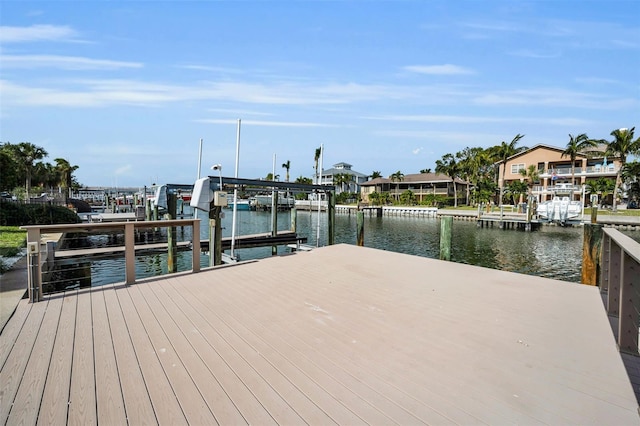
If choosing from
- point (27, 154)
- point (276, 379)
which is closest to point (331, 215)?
point (276, 379)

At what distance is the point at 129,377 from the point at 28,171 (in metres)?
36.8

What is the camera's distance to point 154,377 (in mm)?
→ 2279

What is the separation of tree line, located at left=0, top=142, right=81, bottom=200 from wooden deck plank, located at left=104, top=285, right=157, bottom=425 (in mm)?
18865

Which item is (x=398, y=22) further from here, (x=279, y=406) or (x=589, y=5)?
(x=279, y=406)

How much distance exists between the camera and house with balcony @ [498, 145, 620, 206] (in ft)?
120

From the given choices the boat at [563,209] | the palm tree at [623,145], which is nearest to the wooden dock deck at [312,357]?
the boat at [563,209]

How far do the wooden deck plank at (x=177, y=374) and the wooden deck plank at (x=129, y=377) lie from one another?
0.16m

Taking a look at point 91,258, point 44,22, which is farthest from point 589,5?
point 91,258

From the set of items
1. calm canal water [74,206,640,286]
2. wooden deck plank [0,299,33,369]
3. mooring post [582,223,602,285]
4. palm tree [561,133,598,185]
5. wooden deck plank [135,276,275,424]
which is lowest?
calm canal water [74,206,640,286]

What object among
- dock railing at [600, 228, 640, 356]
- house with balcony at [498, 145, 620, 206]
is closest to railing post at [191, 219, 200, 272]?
dock railing at [600, 228, 640, 356]

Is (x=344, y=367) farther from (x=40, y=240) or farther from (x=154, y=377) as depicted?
(x=40, y=240)

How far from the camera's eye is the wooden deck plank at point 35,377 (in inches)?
74.3

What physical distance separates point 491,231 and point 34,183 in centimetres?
4962

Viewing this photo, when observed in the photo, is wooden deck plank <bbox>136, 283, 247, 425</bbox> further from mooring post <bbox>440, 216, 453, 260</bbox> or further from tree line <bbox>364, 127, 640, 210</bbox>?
tree line <bbox>364, 127, 640, 210</bbox>
